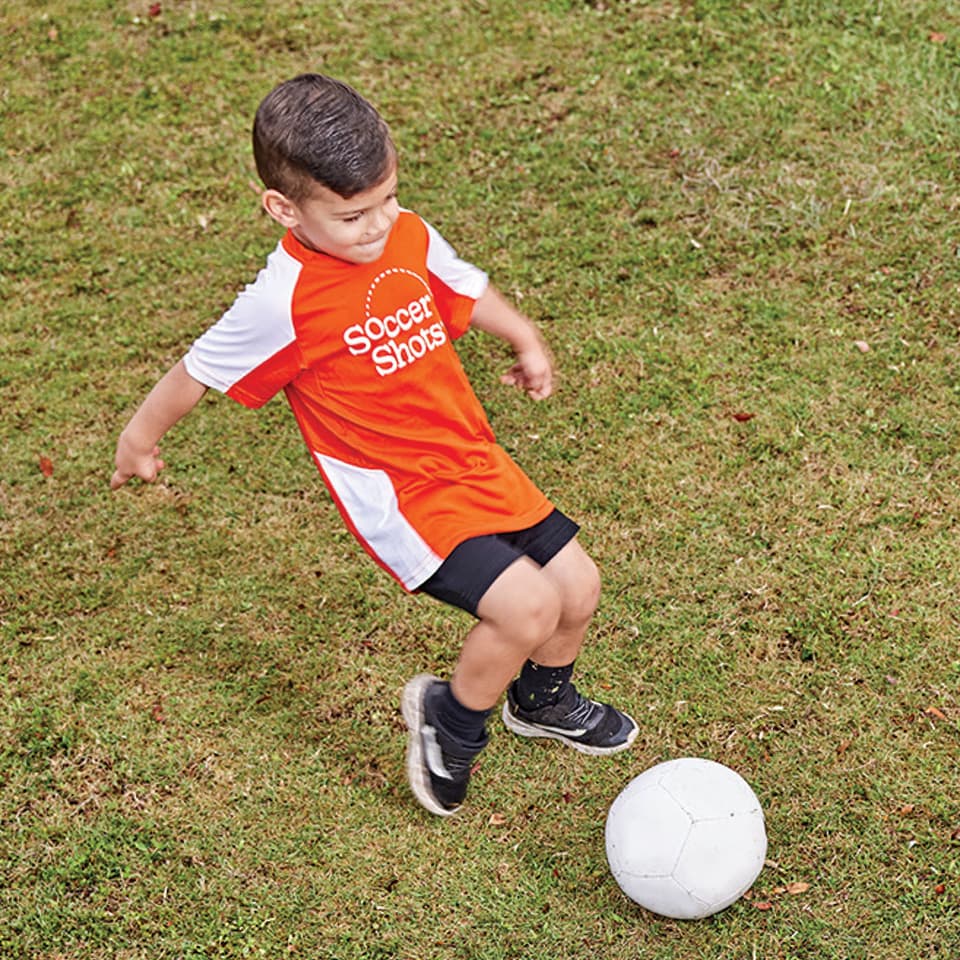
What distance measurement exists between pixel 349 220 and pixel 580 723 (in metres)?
1.89

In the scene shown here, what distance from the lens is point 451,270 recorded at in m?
4.01

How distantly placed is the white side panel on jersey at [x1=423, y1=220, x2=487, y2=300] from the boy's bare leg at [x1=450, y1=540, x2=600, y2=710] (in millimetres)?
867

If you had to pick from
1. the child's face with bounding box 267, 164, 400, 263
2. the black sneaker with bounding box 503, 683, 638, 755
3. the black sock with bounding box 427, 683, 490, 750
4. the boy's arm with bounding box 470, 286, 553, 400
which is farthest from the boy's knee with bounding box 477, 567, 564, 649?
the child's face with bounding box 267, 164, 400, 263

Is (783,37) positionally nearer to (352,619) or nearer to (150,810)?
(352,619)

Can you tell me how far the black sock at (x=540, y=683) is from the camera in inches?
167

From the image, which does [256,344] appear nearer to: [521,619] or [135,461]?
[135,461]

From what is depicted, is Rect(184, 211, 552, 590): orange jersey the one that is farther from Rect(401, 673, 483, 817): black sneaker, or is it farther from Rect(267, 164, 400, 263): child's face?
Rect(401, 673, 483, 817): black sneaker

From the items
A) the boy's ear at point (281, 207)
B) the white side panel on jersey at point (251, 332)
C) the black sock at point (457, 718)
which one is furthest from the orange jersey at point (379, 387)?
the black sock at point (457, 718)

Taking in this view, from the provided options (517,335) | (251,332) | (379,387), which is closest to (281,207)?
(251,332)

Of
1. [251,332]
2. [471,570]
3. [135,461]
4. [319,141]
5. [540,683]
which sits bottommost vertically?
[540,683]

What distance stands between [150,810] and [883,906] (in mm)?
2402

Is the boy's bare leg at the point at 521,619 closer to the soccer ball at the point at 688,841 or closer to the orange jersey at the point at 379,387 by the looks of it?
the orange jersey at the point at 379,387

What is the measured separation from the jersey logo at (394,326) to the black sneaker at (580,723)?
51.3 inches

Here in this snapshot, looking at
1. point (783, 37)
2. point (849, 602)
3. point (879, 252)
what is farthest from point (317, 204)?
point (783, 37)
